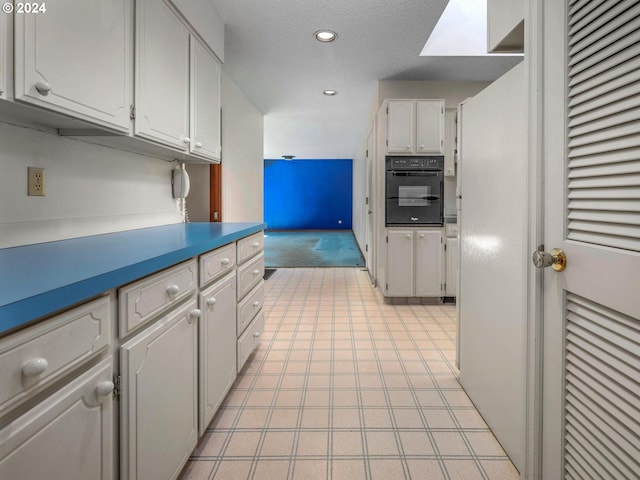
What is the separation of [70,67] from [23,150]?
39 centimetres

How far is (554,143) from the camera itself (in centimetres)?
105

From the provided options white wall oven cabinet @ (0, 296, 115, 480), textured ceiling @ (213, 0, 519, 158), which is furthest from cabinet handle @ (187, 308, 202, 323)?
textured ceiling @ (213, 0, 519, 158)

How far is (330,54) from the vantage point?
344 cm

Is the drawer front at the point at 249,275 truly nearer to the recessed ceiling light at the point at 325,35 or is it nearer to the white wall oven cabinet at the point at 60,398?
the white wall oven cabinet at the point at 60,398

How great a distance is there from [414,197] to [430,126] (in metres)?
0.75

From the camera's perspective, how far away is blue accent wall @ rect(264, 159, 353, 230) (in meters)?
12.3

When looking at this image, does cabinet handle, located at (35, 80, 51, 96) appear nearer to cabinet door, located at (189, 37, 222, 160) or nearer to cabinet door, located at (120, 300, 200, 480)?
cabinet door, located at (120, 300, 200, 480)

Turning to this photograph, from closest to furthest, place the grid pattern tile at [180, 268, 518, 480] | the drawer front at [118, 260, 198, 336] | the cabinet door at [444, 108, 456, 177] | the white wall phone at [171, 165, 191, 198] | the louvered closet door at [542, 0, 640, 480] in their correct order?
the louvered closet door at [542, 0, 640, 480] → the drawer front at [118, 260, 198, 336] → the grid pattern tile at [180, 268, 518, 480] → the white wall phone at [171, 165, 191, 198] → the cabinet door at [444, 108, 456, 177]

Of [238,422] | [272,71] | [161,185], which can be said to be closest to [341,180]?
[272,71]

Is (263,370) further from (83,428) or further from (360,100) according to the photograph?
(360,100)

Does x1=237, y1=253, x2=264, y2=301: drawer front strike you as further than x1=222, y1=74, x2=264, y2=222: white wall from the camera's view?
No

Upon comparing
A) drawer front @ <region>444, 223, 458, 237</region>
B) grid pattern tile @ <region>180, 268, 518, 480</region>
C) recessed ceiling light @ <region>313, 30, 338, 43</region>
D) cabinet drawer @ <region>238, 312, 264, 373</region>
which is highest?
recessed ceiling light @ <region>313, 30, 338, 43</region>

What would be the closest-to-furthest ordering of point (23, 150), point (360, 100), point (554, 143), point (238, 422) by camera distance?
1. point (554, 143)
2. point (23, 150)
3. point (238, 422)
4. point (360, 100)

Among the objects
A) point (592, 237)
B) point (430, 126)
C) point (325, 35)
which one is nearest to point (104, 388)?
point (592, 237)
